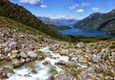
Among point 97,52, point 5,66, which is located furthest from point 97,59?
point 5,66

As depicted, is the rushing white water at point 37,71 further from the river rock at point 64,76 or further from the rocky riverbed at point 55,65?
the river rock at point 64,76

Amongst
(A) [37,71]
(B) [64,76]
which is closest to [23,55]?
(A) [37,71]

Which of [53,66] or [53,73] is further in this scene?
[53,66]

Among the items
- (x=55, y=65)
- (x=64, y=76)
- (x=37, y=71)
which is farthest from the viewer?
(x=55, y=65)

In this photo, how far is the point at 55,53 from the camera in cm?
2714

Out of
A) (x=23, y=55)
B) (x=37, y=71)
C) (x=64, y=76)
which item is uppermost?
(x=23, y=55)

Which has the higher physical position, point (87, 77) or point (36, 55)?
point (36, 55)

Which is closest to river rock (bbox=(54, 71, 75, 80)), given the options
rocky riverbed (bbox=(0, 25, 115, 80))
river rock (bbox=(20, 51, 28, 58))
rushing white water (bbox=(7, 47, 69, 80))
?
rocky riverbed (bbox=(0, 25, 115, 80))

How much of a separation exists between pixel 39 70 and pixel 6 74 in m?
3.26

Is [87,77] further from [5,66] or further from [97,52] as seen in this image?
[97,52]

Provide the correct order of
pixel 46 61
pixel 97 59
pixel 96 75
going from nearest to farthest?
pixel 96 75 < pixel 46 61 < pixel 97 59

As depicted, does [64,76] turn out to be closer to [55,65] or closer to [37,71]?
[37,71]

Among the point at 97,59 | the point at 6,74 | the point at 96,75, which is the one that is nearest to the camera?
the point at 6,74

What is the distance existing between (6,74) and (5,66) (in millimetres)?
2048
